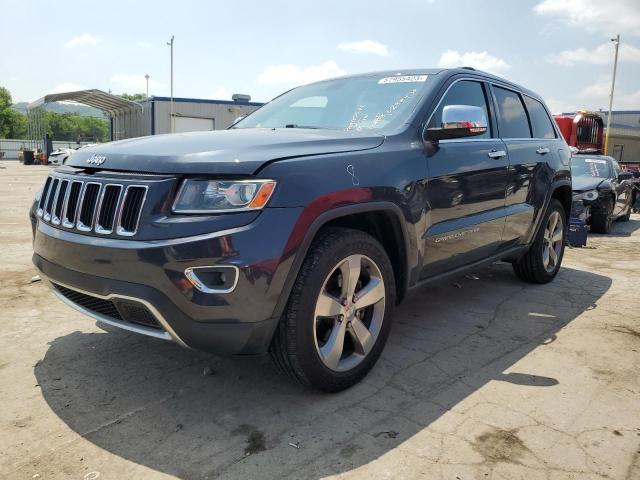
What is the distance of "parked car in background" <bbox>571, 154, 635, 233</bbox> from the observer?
9578mm

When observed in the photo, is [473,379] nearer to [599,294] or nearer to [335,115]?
[335,115]

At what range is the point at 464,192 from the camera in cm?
362

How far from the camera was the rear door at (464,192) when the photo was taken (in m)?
3.37

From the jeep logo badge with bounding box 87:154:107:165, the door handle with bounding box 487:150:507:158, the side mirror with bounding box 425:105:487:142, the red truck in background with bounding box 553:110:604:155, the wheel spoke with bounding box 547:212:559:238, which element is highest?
the red truck in background with bounding box 553:110:604:155

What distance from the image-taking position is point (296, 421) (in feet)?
8.64

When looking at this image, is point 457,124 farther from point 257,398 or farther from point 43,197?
point 43,197

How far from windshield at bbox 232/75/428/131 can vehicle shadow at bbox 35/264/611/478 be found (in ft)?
4.99

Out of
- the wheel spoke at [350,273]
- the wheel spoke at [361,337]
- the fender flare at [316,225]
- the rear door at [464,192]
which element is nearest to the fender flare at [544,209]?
the rear door at [464,192]

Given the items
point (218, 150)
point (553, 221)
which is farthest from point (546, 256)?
point (218, 150)

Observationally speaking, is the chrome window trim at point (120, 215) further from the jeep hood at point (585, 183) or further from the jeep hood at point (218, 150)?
the jeep hood at point (585, 183)

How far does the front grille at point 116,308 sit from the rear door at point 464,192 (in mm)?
1695

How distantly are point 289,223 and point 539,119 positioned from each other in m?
3.75

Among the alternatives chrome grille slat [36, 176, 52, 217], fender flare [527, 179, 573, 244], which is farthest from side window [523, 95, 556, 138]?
chrome grille slat [36, 176, 52, 217]

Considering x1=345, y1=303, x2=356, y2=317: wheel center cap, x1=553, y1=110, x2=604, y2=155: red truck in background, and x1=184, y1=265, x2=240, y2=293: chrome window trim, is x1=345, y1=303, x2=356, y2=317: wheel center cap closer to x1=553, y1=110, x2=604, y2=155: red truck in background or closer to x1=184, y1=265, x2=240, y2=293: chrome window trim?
x1=184, y1=265, x2=240, y2=293: chrome window trim
